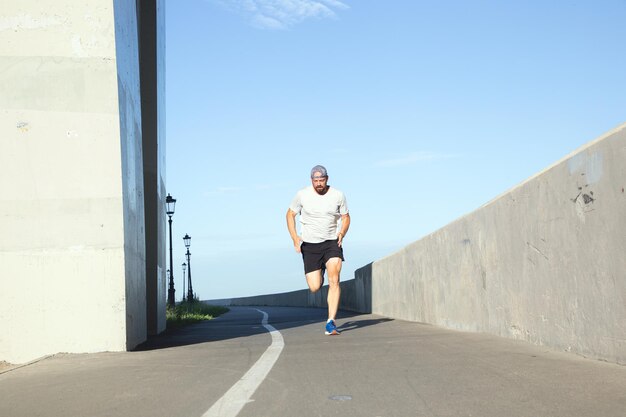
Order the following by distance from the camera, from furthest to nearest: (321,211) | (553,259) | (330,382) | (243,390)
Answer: (321,211) < (553,259) < (330,382) < (243,390)

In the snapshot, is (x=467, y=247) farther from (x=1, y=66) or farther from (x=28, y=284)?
(x=1, y=66)

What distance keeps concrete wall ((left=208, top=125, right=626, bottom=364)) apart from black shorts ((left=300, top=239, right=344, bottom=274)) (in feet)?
5.39

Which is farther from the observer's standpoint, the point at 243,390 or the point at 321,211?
the point at 321,211

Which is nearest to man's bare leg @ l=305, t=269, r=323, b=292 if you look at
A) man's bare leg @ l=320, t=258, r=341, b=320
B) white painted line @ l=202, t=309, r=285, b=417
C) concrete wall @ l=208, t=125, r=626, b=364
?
man's bare leg @ l=320, t=258, r=341, b=320

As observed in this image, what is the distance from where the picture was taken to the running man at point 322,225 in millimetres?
9875

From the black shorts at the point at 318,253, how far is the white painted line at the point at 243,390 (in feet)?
10.3

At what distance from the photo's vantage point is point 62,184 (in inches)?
307

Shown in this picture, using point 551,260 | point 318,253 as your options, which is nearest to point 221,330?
point 318,253

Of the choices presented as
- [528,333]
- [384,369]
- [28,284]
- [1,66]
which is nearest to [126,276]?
[28,284]

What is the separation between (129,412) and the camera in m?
4.19

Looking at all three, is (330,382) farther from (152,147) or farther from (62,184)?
(152,147)

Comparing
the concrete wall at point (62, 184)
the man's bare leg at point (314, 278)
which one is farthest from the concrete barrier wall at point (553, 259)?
the concrete wall at point (62, 184)

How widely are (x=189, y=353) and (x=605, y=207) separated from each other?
4.18 metres

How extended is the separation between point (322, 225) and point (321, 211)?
7.5 inches
